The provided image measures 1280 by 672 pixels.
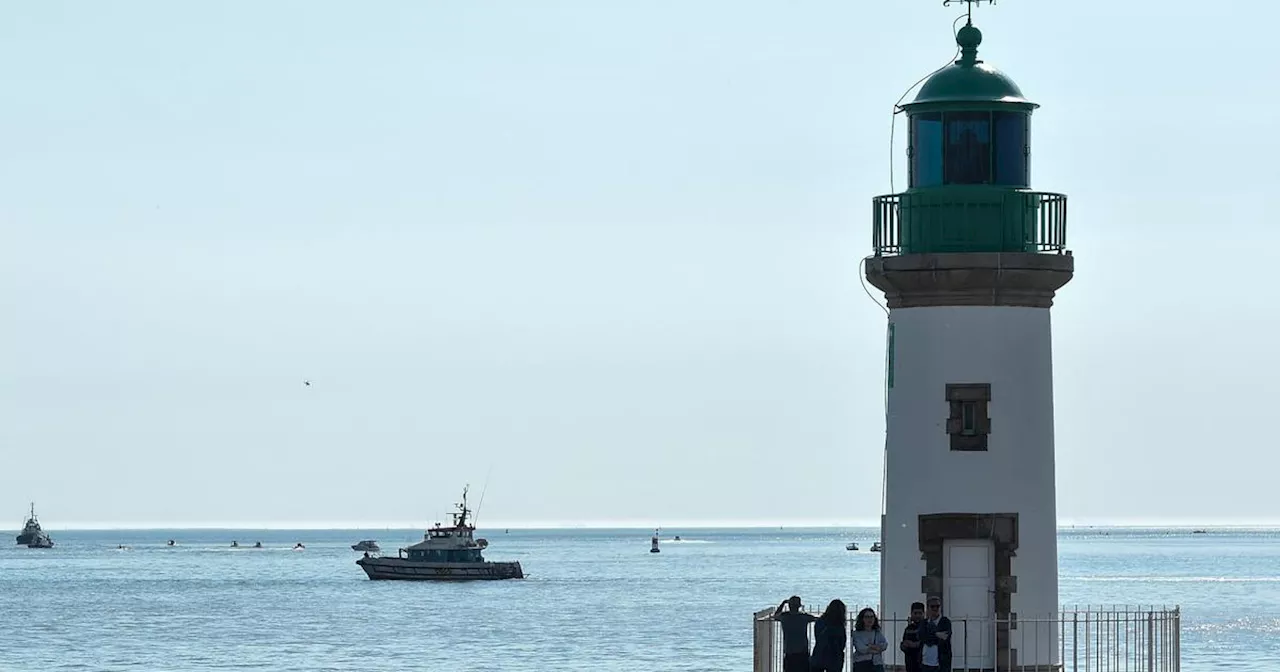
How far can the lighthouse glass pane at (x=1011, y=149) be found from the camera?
22219 mm

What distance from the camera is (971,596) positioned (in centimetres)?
2219

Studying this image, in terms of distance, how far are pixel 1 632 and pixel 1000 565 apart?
92.4 meters

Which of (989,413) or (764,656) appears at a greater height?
(989,413)

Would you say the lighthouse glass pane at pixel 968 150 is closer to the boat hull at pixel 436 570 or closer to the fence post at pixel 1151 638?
the fence post at pixel 1151 638

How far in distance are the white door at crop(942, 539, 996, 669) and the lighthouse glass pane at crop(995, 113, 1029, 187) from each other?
12.1ft

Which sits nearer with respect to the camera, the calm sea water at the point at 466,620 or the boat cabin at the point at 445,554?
the calm sea water at the point at 466,620

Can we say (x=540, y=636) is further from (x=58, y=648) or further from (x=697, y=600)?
(x=697, y=600)

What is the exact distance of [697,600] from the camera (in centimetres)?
13375

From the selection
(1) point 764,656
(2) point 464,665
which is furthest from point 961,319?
(2) point 464,665

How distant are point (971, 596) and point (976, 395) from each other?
2.04 m

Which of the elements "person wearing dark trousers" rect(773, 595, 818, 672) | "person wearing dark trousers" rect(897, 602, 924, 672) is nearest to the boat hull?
"person wearing dark trousers" rect(773, 595, 818, 672)

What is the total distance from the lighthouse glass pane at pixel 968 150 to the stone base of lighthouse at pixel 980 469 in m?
1.15

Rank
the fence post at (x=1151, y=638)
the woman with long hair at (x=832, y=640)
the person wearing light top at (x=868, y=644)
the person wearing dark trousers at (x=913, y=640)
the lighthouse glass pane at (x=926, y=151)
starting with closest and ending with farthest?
the fence post at (x=1151, y=638) < the person wearing light top at (x=868, y=644) < the person wearing dark trousers at (x=913, y=640) < the woman with long hair at (x=832, y=640) < the lighthouse glass pane at (x=926, y=151)

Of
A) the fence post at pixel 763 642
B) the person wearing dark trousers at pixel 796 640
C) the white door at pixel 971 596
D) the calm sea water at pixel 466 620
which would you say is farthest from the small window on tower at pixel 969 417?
the calm sea water at pixel 466 620
